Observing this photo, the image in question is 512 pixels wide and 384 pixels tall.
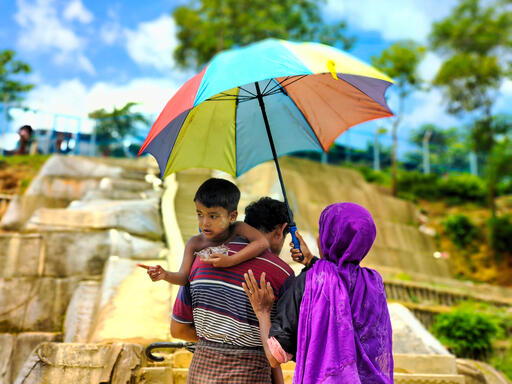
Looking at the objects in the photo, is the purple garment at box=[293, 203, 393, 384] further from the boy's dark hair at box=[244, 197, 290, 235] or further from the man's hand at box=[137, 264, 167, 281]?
the man's hand at box=[137, 264, 167, 281]

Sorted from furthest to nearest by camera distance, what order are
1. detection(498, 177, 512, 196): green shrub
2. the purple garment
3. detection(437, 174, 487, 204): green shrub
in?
1. detection(498, 177, 512, 196): green shrub
2. detection(437, 174, 487, 204): green shrub
3. the purple garment

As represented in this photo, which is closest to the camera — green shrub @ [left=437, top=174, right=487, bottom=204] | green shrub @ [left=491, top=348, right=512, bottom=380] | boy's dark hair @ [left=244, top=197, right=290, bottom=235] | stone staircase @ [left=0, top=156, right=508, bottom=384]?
boy's dark hair @ [left=244, top=197, right=290, bottom=235]

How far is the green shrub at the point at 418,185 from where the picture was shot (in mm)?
21250

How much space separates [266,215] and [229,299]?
52cm

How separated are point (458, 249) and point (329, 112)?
15.9 meters

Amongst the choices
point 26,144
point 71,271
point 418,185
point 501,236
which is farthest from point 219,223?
point 418,185

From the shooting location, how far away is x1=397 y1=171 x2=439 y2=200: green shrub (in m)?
21.2

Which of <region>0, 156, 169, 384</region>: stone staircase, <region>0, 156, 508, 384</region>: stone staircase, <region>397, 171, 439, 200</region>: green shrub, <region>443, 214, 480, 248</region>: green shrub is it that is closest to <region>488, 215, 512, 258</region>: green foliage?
<region>443, 214, 480, 248</region>: green shrub

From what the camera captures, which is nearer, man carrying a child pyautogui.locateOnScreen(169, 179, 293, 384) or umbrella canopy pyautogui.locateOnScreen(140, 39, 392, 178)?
man carrying a child pyautogui.locateOnScreen(169, 179, 293, 384)

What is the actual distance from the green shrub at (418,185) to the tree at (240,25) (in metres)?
5.91

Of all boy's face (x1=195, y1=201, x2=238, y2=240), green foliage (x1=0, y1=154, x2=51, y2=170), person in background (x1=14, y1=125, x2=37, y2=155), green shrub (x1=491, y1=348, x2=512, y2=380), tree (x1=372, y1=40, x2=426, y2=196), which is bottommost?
green shrub (x1=491, y1=348, x2=512, y2=380)

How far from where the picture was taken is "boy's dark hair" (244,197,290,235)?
2.58m

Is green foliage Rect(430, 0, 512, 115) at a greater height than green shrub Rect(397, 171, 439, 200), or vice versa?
green foliage Rect(430, 0, 512, 115)

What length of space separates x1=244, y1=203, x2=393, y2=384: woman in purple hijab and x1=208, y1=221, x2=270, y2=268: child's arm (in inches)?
4.1
